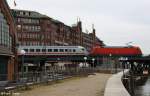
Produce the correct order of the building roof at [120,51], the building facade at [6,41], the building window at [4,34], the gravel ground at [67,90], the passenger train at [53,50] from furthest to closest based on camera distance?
the building roof at [120,51] → the passenger train at [53,50] → the building window at [4,34] → the building facade at [6,41] → the gravel ground at [67,90]

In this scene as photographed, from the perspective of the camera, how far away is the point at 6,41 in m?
60.0

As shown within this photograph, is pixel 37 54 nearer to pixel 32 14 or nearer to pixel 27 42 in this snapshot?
pixel 27 42

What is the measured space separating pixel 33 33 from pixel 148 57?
54203mm

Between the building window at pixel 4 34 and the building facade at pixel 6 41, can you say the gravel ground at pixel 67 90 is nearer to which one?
the building facade at pixel 6 41

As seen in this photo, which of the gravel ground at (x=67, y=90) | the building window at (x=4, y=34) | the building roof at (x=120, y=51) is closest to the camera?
the gravel ground at (x=67, y=90)

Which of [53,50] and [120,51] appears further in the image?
[120,51]

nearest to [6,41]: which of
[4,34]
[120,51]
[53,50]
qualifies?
[4,34]

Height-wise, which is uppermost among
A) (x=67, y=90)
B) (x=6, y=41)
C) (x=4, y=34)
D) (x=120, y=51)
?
(x=120, y=51)

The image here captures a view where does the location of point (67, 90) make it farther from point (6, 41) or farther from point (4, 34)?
point (6, 41)

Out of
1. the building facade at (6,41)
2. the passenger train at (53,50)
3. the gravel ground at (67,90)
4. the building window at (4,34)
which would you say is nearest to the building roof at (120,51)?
the passenger train at (53,50)

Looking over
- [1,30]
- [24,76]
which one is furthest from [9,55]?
[24,76]

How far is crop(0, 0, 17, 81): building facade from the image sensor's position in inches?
2230

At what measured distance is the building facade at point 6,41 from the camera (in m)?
56.6

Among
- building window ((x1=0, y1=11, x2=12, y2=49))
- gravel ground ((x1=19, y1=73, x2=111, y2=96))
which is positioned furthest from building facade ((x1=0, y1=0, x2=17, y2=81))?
gravel ground ((x1=19, y1=73, x2=111, y2=96))
